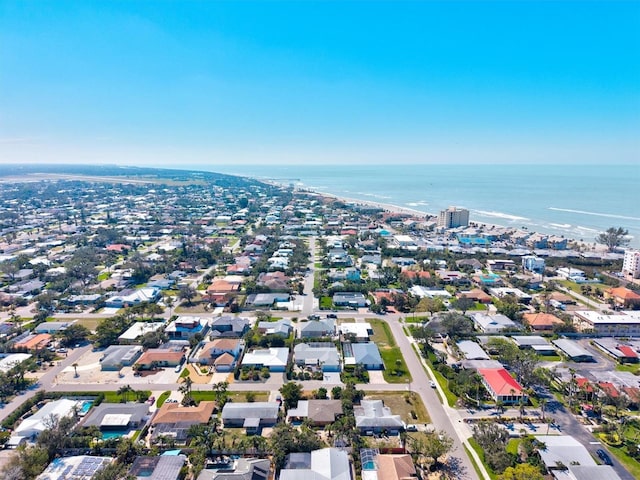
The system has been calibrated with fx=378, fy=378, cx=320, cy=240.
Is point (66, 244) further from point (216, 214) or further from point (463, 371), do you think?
point (463, 371)

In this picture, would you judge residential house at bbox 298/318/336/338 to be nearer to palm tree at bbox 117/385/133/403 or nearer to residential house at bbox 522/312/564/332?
palm tree at bbox 117/385/133/403

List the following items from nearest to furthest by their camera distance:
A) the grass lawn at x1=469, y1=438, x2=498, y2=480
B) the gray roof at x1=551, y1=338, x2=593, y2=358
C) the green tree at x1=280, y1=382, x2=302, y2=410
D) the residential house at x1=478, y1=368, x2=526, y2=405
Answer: the grass lawn at x1=469, y1=438, x2=498, y2=480
the green tree at x1=280, y1=382, x2=302, y2=410
the residential house at x1=478, y1=368, x2=526, y2=405
the gray roof at x1=551, y1=338, x2=593, y2=358

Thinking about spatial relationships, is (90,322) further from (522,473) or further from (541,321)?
(541,321)

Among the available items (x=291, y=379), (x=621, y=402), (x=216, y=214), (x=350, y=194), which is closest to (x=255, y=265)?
(x=291, y=379)

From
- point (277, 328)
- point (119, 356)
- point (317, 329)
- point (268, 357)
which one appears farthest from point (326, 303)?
point (119, 356)

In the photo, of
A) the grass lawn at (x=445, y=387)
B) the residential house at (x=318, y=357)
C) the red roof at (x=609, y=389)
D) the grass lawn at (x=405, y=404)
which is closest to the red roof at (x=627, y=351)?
the red roof at (x=609, y=389)

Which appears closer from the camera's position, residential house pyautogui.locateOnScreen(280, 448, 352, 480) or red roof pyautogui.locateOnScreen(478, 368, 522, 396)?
residential house pyautogui.locateOnScreen(280, 448, 352, 480)

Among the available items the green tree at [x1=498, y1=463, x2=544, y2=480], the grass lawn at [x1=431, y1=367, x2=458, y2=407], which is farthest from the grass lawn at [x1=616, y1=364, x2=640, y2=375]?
the green tree at [x1=498, y1=463, x2=544, y2=480]

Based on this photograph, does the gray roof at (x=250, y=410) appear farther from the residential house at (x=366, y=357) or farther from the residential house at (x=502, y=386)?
the residential house at (x=502, y=386)
